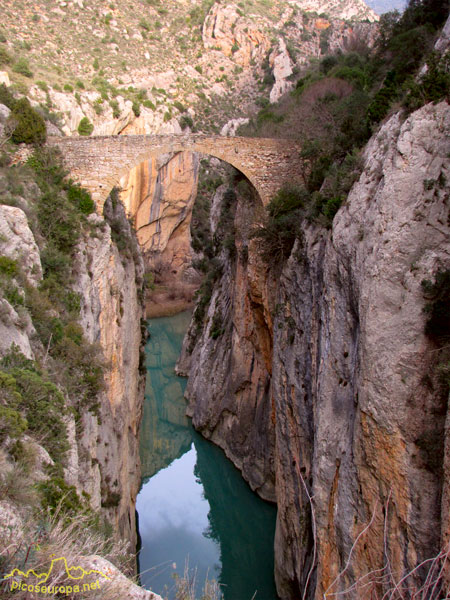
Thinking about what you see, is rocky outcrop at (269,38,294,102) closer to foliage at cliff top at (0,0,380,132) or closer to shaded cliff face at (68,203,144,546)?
foliage at cliff top at (0,0,380,132)

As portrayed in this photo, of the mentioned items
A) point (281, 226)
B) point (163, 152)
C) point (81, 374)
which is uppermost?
point (163, 152)

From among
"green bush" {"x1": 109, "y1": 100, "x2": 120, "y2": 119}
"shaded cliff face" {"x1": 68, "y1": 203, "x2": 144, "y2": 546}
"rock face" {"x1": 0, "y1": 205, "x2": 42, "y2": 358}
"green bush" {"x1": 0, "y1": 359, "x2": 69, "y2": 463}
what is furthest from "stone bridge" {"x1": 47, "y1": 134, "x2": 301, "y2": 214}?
"green bush" {"x1": 109, "y1": 100, "x2": 120, "y2": 119}

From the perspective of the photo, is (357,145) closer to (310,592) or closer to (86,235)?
(86,235)

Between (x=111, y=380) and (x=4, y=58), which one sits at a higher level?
(x=4, y=58)

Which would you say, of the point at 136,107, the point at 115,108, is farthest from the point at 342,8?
the point at 115,108

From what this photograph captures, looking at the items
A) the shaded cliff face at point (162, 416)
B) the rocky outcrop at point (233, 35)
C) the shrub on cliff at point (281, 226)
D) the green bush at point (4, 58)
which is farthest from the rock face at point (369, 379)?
the rocky outcrop at point (233, 35)

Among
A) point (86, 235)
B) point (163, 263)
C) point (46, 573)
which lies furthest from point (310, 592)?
point (163, 263)

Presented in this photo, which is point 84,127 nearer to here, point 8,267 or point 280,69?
point 280,69
